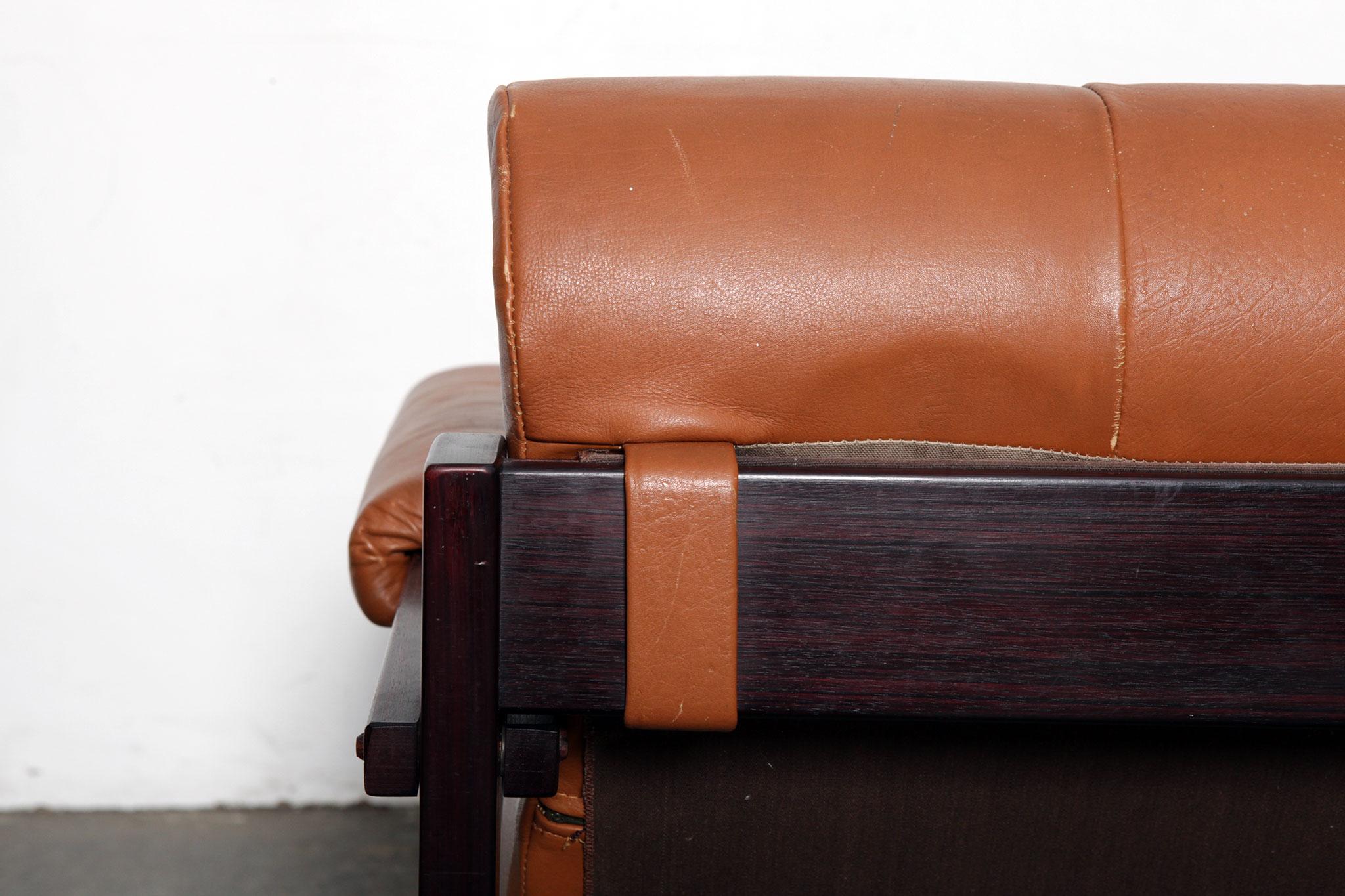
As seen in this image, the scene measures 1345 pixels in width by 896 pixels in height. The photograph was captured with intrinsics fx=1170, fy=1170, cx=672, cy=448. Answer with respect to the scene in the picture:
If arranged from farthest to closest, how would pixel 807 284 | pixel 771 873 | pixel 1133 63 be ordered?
pixel 1133 63
pixel 771 873
pixel 807 284

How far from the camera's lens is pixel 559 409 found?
0.49 meters

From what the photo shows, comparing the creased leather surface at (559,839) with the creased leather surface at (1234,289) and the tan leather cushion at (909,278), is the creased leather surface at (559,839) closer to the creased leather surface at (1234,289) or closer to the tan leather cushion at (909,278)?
the tan leather cushion at (909,278)

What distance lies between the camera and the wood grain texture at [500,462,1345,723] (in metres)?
0.47

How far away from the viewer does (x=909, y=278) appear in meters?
0.47

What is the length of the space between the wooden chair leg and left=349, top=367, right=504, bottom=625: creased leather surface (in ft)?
0.72

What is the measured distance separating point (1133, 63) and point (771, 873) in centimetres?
161

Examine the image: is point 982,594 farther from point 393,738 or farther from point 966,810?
point 393,738

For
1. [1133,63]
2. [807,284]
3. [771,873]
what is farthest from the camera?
[1133,63]

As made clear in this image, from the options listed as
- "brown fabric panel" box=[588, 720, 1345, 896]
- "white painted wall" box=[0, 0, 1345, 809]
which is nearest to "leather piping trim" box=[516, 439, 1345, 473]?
"brown fabric panel" box=[588, 720, 1345, 896]

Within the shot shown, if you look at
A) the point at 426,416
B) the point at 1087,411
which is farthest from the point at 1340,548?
Result: the point at 426,416

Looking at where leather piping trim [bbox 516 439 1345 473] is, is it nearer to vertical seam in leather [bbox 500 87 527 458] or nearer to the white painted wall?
vertical seam in leather [bbox 500 87 527 458]

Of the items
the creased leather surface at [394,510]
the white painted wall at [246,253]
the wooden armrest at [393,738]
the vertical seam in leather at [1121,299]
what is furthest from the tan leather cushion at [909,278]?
the white painted wall at [246,253]

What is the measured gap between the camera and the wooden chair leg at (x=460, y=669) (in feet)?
1.57

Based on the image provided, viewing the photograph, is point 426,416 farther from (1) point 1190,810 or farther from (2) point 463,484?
(1) point 1190,810
